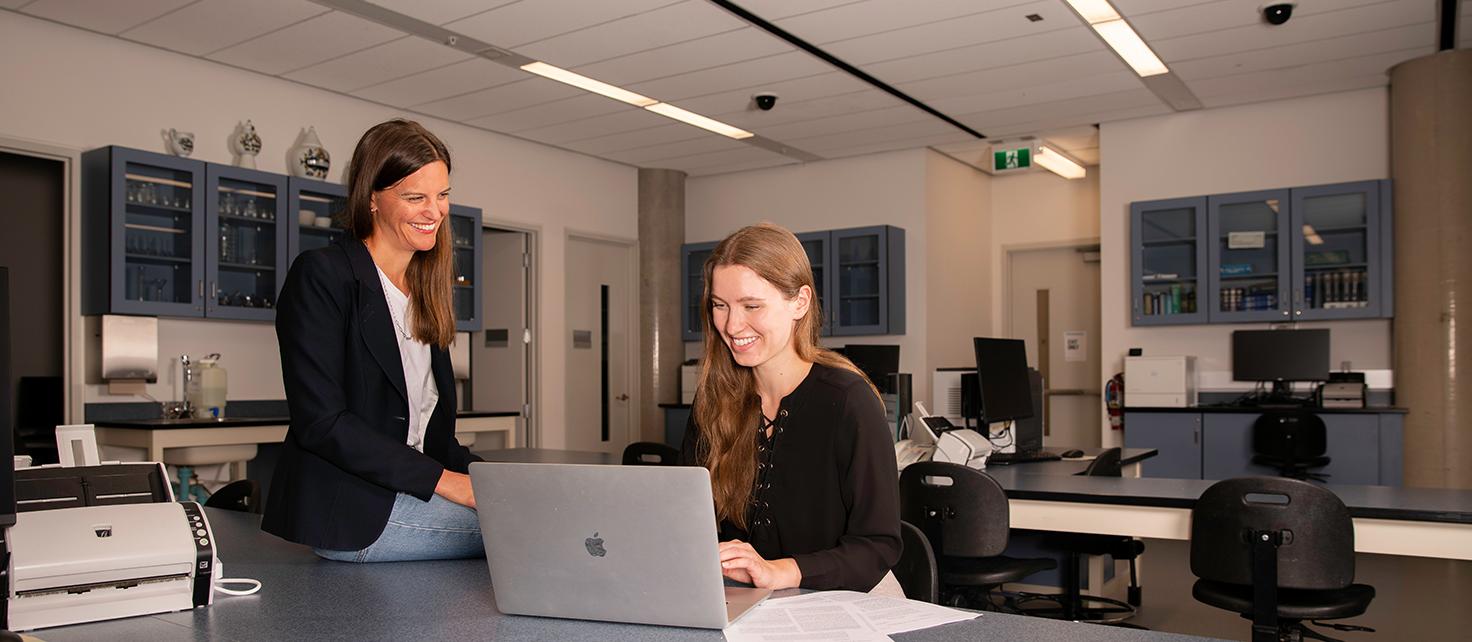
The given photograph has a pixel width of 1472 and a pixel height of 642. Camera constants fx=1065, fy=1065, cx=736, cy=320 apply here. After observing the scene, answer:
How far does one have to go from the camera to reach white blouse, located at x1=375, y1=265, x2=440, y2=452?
6.16 feet

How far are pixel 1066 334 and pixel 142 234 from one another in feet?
22.0

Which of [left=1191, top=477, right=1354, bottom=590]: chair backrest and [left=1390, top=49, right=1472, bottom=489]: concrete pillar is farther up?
[left=1390, top=49, right=1472, bottom=489]: concrete pillar

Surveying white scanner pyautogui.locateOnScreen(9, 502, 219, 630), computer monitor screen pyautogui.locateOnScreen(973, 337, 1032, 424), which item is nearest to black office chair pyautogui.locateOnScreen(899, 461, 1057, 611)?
computer monitor screen pyautogui.locateOnScreen(973, 337, 1032, 424)

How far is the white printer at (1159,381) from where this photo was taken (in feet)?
22.1

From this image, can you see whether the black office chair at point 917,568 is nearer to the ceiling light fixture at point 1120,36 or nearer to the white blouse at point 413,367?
the white blouse at point 413,367

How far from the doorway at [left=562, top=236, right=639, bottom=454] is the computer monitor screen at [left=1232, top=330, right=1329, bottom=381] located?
4.56 metres

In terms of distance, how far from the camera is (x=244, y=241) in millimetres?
5797

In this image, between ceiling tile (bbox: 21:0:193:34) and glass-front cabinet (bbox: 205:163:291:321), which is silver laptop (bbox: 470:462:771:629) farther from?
glass-front cabinet (bbox: 205:163:291:321)

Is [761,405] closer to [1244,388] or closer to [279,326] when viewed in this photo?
[279,326]

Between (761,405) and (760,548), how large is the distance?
257 mm

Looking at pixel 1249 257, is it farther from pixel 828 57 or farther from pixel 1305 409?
pixel 828 57

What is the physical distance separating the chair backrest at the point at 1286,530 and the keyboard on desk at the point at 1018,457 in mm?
1467

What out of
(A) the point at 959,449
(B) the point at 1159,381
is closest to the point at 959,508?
(A) the point at 959,449

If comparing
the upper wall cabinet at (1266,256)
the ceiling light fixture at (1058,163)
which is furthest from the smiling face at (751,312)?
the ceiling light fixture at (1058,163)
